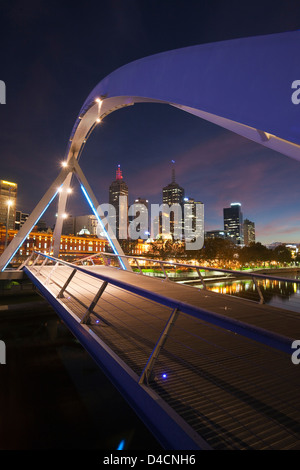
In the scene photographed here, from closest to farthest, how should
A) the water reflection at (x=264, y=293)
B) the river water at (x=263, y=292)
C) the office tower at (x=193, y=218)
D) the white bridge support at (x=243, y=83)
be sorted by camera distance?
1. the white bridge support at (x=243, y=83)
2. the river water at (x=263, y=292)
3. the water reflection at (x=264, y=293)
4. the office tower at (x=193, y=218)

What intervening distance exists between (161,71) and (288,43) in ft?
11.1

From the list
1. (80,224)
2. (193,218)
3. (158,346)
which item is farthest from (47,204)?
(193,218)

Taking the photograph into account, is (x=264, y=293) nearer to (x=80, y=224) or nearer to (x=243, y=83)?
(x=243, y=83)

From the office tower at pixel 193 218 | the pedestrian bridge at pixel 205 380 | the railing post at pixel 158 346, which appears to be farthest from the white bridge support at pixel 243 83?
the office tower at pixel 193 218

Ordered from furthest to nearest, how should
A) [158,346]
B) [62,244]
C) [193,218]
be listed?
[193,218], [62,244], [158,346]

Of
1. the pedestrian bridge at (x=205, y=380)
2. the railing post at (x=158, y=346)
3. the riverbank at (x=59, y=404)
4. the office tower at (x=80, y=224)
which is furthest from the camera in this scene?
the office tower at (x=80, y=224)

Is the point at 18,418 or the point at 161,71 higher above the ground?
the point at 161,71

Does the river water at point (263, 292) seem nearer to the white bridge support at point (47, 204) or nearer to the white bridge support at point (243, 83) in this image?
the white bridge support at point (47, 204)

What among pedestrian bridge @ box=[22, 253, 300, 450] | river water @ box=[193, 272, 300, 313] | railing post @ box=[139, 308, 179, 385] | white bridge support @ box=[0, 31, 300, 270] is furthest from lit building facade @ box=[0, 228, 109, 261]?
railing post @ box=[139, 308, 179, 385]

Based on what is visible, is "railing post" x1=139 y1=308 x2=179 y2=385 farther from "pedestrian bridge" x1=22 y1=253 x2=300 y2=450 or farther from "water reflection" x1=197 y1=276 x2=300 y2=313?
"water reflection" x1=197 y1=276 x2=300 y2=313

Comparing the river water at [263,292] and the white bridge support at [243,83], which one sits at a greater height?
the white bridge support at [243,83]

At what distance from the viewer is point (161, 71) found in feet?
18.9

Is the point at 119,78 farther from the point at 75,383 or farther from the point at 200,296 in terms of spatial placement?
the point at 75,383

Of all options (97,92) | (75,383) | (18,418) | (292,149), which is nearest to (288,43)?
(292,149)
